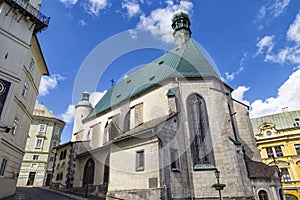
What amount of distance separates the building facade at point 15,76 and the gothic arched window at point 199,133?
1162 cm

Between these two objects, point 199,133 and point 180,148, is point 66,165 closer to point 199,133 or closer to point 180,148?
point 180,148

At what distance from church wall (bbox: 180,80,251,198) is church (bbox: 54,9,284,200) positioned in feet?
0.19

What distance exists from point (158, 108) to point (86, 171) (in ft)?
30.7

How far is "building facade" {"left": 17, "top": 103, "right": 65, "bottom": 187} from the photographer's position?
27.8 metres

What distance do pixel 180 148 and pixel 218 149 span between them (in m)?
2.83

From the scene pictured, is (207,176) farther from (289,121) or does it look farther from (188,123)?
(289,121)

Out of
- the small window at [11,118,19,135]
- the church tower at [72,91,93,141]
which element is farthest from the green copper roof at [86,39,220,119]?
the small window at [11,118,19,135]

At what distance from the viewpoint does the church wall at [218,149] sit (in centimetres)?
1274

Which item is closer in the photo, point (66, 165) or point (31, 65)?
point (31, 65)

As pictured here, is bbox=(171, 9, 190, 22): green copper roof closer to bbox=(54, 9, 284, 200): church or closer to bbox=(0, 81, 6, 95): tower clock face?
A: bbox=(54, 9, 284, 200): church

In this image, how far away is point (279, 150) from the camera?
26.7 metres

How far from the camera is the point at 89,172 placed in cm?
1848

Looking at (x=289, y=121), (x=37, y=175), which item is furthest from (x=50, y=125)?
(x=289, y=121)

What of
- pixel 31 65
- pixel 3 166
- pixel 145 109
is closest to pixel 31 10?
pixel 31 65
